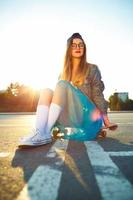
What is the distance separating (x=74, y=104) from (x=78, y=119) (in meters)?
0.23

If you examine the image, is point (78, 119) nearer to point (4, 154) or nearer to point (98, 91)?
point (98, 91)

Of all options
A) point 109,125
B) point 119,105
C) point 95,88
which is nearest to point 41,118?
point 109,125

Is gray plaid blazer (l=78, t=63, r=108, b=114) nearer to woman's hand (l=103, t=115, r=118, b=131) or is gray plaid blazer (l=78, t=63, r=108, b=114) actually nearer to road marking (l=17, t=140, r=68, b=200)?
woman's hand (l=103, t=115, r=118, b=131)

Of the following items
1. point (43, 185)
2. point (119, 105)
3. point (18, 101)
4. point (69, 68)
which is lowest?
point (43, 185)

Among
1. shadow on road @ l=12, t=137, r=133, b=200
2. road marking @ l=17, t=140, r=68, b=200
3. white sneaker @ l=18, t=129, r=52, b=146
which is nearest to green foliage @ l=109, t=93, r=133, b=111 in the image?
white sneaker @ l=18, t=129, r=52, b=146

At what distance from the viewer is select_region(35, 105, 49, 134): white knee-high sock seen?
157 inches

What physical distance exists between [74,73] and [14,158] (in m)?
2.15

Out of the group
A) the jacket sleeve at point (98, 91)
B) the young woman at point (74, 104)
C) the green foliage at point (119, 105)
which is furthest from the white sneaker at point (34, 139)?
the green foliage at point (119, 105)

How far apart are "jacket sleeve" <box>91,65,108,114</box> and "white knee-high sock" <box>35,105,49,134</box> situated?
89cm

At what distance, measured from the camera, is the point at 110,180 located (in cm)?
212

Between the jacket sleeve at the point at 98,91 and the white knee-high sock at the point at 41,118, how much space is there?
89cm

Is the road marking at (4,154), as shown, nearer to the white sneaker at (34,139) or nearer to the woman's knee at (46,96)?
the white sneaker at (34,139)

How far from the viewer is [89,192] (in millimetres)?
1890

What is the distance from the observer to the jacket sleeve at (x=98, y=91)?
4.72 m
